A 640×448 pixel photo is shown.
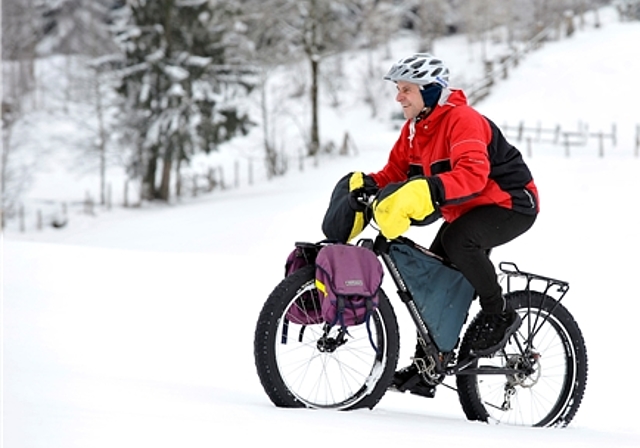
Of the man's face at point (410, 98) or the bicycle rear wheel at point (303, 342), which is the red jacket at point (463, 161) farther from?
the bicycle rear wheel at point (303, 342)

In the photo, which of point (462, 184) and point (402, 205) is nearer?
point (402, 205)

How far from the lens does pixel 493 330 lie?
464 cm

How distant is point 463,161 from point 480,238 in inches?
17.8

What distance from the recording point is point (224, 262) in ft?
35.4

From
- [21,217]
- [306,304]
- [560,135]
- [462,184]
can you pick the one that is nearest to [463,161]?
[462,184]

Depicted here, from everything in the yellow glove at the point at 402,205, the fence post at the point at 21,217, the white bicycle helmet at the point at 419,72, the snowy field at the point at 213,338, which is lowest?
the fence post at the point at 21,217

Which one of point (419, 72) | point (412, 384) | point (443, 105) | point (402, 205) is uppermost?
point (419, 72)

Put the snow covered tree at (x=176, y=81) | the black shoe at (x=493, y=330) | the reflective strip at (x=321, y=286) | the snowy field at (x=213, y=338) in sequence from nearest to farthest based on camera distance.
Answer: the snowy field at (x=213, y=338), the reflective strip at (x=321, y=286), the black shoe at (x=493, y=330), the snow covered tree at (x=176, y=81)

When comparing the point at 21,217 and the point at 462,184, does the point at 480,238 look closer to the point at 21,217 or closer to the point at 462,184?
the point at 462,184

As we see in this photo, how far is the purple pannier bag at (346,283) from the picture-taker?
409 cm

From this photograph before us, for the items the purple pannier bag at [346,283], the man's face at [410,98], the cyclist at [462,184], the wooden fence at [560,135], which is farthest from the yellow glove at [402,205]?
the wooden fence at [560,135]

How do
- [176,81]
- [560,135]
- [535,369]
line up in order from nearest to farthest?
[535,369] < [560,135] < [176,81]

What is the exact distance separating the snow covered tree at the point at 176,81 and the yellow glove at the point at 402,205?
2985 centimetres

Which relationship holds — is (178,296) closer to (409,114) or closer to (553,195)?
(409,114)
